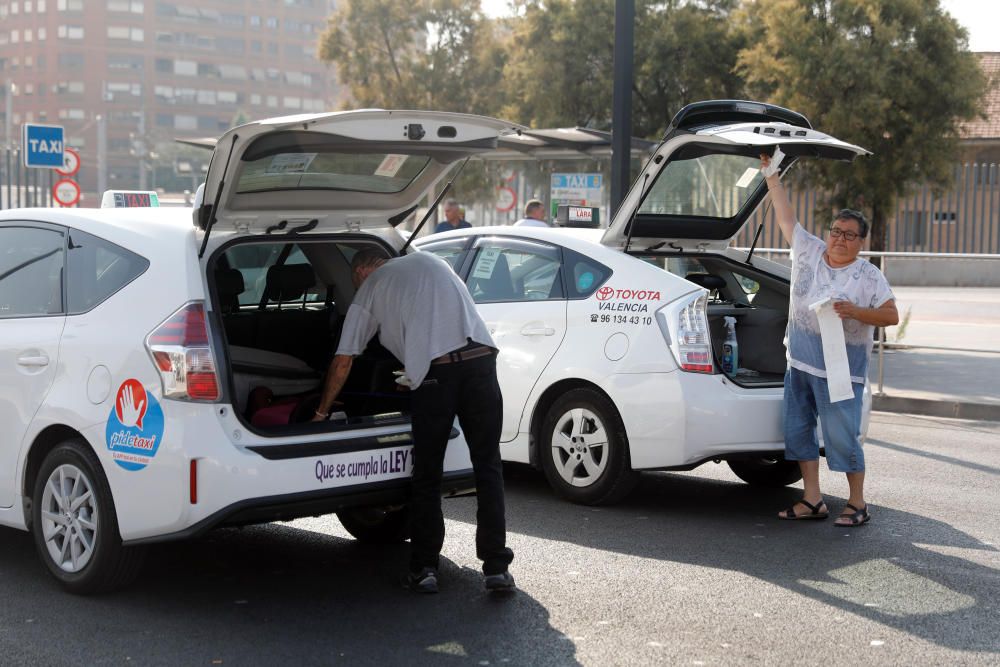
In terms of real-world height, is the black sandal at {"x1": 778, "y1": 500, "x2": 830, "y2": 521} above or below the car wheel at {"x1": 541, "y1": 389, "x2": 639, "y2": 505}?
below

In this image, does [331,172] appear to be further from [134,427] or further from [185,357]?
[134,427]

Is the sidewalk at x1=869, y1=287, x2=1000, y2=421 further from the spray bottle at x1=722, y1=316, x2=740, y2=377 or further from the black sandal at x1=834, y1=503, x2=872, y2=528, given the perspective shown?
the black sandal at x1=834, y1=503, x2=872, y2=528

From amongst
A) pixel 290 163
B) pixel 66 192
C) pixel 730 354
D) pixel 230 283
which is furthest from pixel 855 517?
pixel 66 192

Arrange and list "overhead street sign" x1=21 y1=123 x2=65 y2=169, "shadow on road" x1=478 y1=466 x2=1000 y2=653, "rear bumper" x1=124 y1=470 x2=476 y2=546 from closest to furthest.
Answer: "rear bumper" x1=124 y1=470 x2=476 y2=546 < "shadow on road" x1=478 y1=466 x2=1000 y2=653 < "overhead street sign" x1=21 y1=123 x2=65 y2=169

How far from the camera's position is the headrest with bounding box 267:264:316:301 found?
666 cm

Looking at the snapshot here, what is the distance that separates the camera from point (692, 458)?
710 centimetres

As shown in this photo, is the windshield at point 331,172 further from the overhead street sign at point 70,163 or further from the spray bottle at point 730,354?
the overhead street sign at point 70,163

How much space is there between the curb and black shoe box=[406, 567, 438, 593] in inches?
315

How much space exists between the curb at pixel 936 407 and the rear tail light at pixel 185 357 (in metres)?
8.93

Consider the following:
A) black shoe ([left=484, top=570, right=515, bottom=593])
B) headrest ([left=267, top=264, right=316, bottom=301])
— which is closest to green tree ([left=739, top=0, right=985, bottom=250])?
headrest ([left=267, top=264, right=316, bottom=301])

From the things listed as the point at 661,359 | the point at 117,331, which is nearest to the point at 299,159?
the point at 117,331

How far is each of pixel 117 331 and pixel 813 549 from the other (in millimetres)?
3543

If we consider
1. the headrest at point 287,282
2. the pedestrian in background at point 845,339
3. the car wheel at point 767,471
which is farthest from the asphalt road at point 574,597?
the headrest at point 287,282

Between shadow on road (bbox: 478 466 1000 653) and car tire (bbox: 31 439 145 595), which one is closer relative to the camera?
car tire (bbox: 31 439 145 595)
